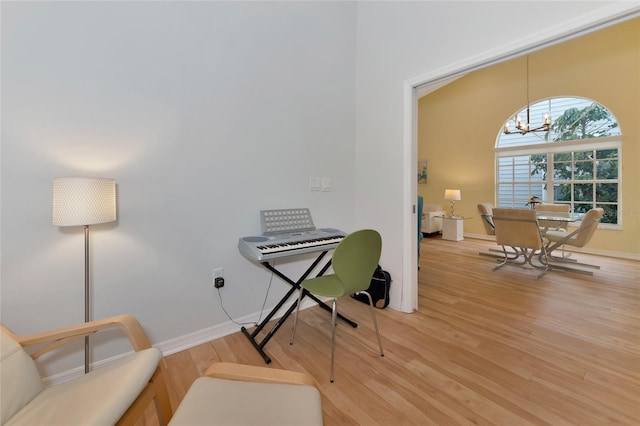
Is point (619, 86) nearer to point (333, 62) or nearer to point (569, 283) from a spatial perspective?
point (569, 283)

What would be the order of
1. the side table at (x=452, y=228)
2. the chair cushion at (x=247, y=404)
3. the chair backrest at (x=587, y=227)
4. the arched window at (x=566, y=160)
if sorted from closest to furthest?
the chair cushion at (x=247, y=404) < the chair backrest at (x=587, y=227) < the arched window at (x=566, y=160) < the side table at (x=452, y=228)

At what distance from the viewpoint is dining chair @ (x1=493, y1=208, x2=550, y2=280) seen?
3.61 metres

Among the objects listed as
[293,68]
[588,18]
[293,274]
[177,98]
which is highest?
[293,68]

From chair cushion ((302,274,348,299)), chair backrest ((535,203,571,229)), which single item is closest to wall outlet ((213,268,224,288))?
chair cushion ((302,274,348,299))

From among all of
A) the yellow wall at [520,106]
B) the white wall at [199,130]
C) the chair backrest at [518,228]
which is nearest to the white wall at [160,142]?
the white wall at [199,130]

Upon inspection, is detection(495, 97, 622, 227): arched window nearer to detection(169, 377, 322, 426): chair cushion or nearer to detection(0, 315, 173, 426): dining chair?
detection(169, 377, 322, 426): chair cushion

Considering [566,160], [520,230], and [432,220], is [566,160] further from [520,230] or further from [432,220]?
[520,230]

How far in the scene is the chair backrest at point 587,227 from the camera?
3568mm

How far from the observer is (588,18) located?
1578 mm

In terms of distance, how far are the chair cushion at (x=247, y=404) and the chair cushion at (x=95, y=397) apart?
Answer: 0.22 m

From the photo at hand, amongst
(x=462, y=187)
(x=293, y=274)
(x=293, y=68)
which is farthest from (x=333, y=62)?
(x=462, y=187)

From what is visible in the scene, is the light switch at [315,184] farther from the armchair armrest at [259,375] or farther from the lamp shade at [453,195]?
the lamp shade at [453,195]

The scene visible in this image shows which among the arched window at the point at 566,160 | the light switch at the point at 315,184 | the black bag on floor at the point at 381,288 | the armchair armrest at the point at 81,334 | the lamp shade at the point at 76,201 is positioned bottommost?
the black bag on floor at the point at 381,288

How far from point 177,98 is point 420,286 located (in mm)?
3106
